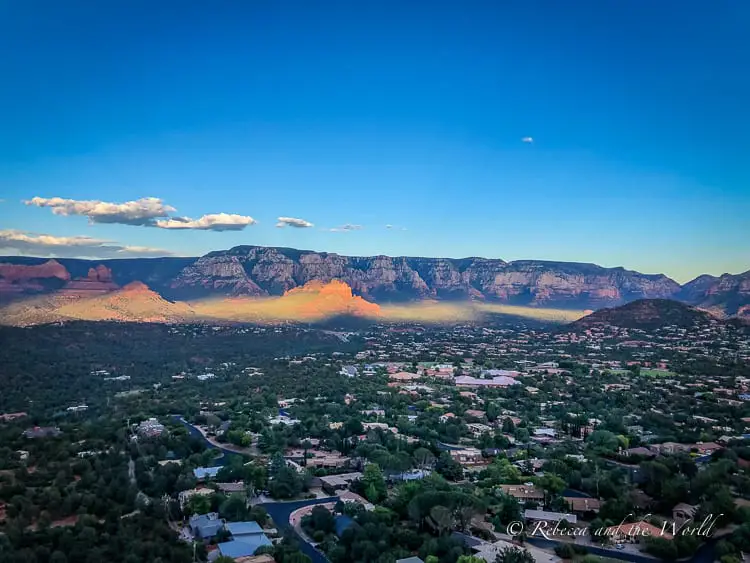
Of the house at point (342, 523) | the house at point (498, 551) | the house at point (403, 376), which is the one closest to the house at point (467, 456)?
the house at point (342, 523)

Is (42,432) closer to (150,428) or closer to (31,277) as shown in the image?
(150,428)

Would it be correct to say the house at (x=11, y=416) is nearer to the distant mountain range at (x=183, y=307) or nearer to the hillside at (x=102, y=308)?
the hillside at (x=102, y=308)

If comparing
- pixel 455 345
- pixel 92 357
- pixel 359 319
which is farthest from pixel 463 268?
pixel 92 357

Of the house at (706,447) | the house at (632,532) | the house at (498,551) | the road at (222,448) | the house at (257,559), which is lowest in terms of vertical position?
the road at (222,448)

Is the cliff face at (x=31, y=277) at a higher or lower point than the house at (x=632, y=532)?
higher

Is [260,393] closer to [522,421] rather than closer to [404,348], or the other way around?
[522,421]

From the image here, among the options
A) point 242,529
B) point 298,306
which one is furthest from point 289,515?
point 298,306
